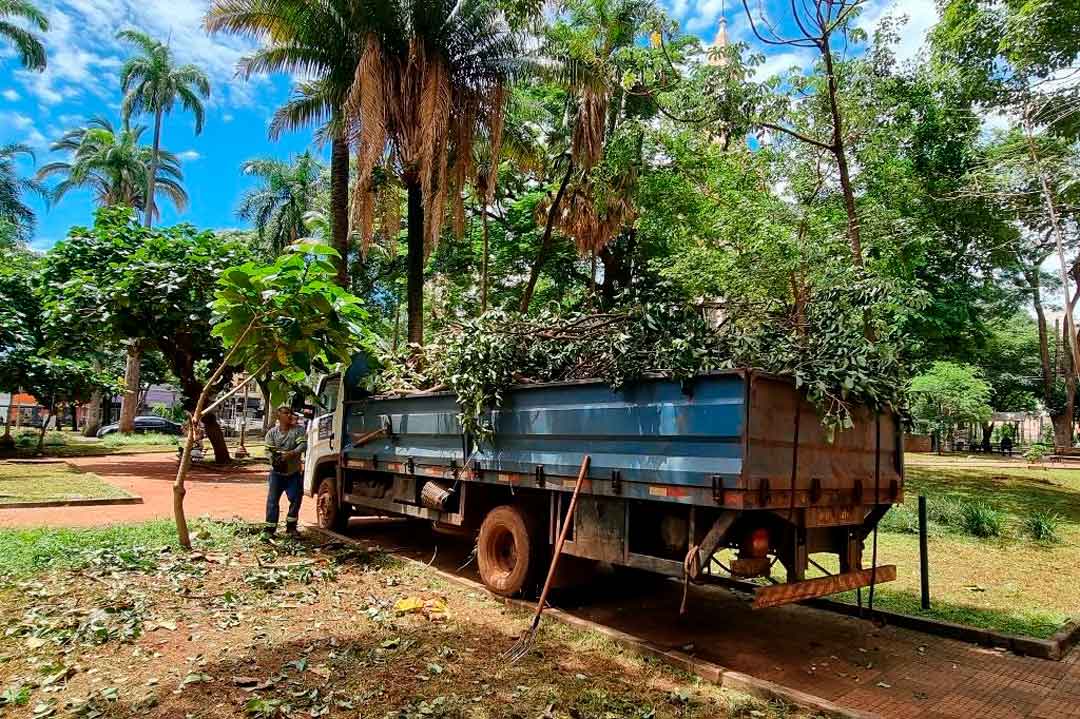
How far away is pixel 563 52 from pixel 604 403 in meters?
12.8

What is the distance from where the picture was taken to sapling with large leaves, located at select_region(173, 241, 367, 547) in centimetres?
699

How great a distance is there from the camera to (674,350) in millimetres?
5434

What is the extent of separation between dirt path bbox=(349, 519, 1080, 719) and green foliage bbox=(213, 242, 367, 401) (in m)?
3.69

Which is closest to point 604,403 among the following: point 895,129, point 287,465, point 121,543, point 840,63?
point 287,465

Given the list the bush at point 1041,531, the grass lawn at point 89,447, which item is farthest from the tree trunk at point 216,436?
the bush at point 1041,531

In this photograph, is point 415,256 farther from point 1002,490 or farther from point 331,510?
point 1002,490

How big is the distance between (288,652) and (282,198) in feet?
128

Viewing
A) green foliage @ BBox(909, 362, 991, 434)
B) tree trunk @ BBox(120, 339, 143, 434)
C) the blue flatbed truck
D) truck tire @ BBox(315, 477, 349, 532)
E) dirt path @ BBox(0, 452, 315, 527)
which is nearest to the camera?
the blue flatbed truck

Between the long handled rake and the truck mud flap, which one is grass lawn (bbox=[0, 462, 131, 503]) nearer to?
the long handled rake

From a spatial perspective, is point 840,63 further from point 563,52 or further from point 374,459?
point 374,459

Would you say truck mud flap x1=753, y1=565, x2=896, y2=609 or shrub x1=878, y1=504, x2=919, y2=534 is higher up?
truck mud flap x1=753, y1=565, x2=896, y2=609

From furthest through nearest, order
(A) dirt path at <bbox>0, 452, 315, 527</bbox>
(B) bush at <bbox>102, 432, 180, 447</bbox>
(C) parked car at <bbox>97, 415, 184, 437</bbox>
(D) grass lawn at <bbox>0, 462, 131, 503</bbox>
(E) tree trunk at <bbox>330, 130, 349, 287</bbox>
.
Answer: (C) parked car at <bbox>97, 415, 184, 437</bbox> < (B) bush at <bbox>102, 432, 180, 447</bbox> < (E) tree trunk at <bbox>330, 130, 349, 287</bbox> < (D) grass lawn at <bbox>0, 462, 131, 503</bbox> < (A) dirt path at <bbox>0, 452, 315, 527</bbox>

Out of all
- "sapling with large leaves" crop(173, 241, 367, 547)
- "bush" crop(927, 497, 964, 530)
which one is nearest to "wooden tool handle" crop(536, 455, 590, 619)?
"sapling with large leaves" crop(173, 241, 367, 547)

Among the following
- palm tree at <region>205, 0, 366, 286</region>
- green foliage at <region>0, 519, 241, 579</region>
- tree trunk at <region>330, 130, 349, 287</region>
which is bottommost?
green foliage at <region>0, 519, 241, 579</region>
